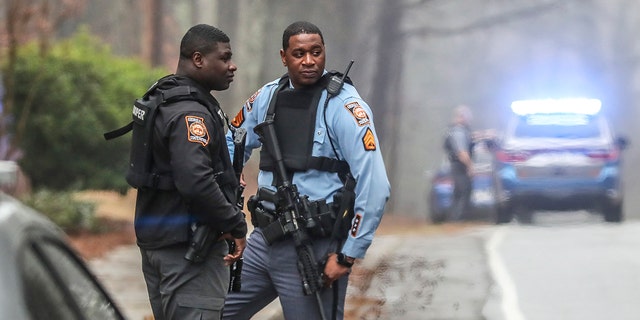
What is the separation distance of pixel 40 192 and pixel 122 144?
113 centimetres

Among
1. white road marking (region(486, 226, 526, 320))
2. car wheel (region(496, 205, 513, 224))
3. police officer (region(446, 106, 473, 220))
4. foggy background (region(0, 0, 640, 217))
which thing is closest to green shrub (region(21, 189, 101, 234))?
white road marking (region(486, 226, 526, 320))

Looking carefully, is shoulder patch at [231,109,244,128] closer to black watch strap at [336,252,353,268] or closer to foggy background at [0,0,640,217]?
black watch strap at [336,252,353,268]

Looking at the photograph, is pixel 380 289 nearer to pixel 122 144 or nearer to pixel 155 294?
pixel 122 144

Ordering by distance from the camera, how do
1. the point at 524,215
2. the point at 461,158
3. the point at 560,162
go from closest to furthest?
the point at 560,162
the point at 524,215
the point at 461,158

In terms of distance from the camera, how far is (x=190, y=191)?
202 inches

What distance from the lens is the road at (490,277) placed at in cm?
1025

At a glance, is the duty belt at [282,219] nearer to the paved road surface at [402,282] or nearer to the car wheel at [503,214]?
the paved road surface at [402,282]

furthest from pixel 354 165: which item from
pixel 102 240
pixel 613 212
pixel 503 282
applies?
pixel 613 212

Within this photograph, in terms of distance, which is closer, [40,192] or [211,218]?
[211,218]

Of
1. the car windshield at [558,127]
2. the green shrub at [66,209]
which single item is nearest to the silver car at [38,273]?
the green shrub at [66,209]

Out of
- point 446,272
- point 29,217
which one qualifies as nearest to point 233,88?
point 446,272

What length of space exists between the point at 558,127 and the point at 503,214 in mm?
1550

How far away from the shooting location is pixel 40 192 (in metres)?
15.1

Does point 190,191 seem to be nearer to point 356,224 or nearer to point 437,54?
point 356,224
